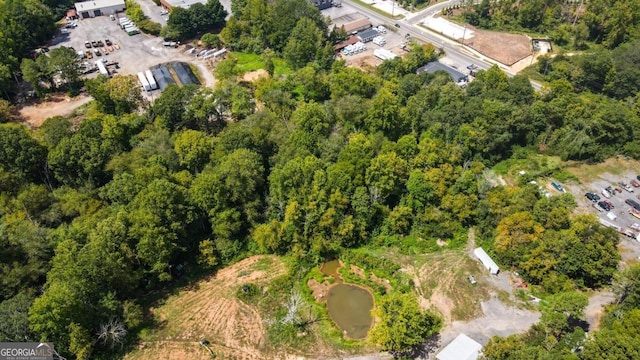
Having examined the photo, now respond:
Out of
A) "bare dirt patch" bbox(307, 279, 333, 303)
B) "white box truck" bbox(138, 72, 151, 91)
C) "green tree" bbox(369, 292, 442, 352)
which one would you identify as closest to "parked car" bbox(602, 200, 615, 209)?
"green tree" bbox(369, 292, 442, 352)

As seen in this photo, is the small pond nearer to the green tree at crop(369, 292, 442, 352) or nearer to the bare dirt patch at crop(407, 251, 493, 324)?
the green tree at crop(369, 292, 442, 352)

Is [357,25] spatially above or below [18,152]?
below

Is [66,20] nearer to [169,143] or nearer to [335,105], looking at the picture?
[169,143]

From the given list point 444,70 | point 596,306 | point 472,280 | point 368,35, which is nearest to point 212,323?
point 472,280

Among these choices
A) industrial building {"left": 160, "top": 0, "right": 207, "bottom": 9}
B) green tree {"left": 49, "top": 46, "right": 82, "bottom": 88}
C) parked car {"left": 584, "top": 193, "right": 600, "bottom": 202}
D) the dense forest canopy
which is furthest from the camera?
industrial building {"left": 160, "top": 0, "right": 207, "bottom": 9}

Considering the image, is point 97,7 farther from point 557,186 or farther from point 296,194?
point 557,186

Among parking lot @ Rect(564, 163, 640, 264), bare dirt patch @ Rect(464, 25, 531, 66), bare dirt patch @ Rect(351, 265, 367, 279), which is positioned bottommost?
parking lot @ Rect(564, 163, 640, 264)
